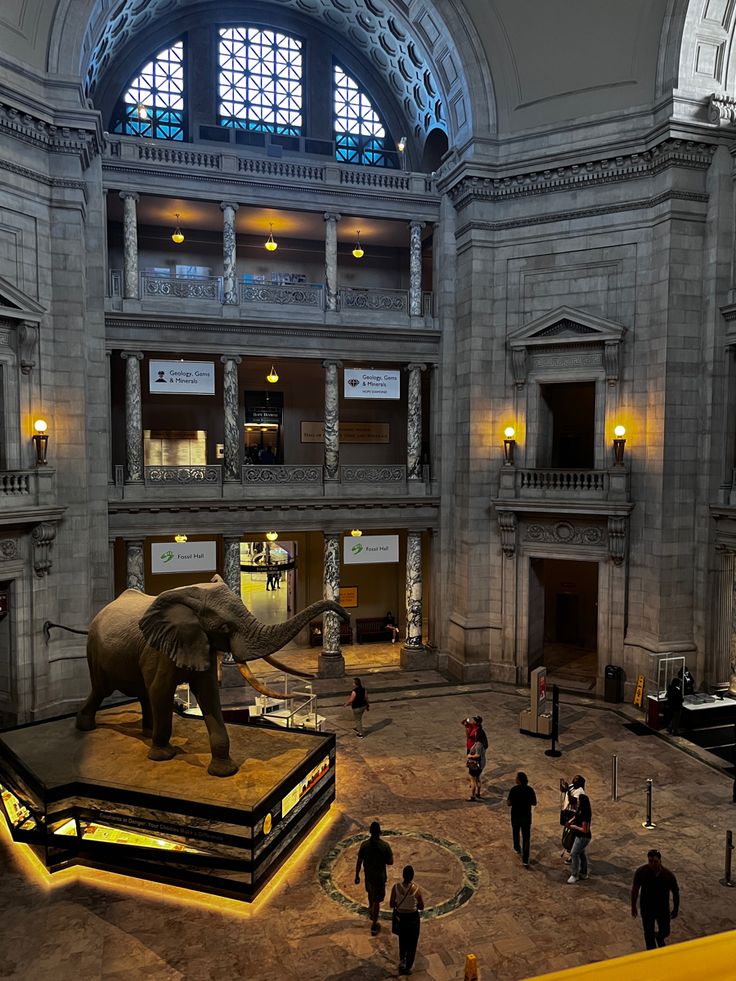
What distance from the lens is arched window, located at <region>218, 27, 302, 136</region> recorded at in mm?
23516

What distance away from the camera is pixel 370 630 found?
88.9ft

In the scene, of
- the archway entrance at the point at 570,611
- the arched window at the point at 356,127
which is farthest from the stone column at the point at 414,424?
the arched window at the point at 356,127

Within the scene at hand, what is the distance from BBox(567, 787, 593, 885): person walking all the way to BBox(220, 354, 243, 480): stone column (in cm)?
1342

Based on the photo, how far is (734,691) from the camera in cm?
1828

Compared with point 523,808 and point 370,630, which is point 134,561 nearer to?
point 370,630

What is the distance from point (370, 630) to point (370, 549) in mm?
5644

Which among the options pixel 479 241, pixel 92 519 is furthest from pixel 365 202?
pixel 92 519

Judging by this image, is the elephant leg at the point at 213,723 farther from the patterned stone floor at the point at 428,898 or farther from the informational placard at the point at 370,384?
the informational placard at the point at 370,384

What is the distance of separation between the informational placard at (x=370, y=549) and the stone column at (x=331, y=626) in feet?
1.14

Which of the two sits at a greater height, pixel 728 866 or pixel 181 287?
pixel 181 287

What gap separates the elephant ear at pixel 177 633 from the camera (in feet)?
Answer: 37.1

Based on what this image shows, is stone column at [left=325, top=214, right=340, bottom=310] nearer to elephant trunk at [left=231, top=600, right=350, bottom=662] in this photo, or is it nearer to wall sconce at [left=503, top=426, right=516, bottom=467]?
wall sconce at [left=503, top=426, right=516, bottom=467]

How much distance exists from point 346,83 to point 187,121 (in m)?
5.51

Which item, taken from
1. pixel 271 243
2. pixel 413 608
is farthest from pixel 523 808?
pixel 271 243
